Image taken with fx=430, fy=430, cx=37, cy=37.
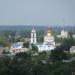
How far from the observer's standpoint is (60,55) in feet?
61.3

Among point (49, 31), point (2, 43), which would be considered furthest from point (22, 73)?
point (49, 31)

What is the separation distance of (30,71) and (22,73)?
0.40m

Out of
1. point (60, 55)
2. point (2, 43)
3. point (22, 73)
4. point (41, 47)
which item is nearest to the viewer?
point (22, 73)

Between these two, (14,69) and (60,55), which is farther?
(60,55)

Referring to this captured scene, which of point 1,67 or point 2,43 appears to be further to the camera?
point 2,43

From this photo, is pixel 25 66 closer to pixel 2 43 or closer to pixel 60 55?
pixel 60 55

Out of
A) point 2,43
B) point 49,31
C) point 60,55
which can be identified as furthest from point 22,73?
point 49,31

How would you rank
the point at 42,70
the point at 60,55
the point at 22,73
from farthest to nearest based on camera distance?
the point at 60,55
the point at 42,70
the point at 22,73

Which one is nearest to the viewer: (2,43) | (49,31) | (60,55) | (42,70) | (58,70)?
(42,70)

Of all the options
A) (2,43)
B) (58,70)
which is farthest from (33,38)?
(58,70)

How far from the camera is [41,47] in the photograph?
101 feet

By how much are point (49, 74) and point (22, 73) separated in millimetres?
1132

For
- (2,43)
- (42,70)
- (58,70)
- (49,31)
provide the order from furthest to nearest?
(49,31) → (2,43) → (58,70) → (42,70)

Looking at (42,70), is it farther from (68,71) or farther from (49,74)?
(68,71)
